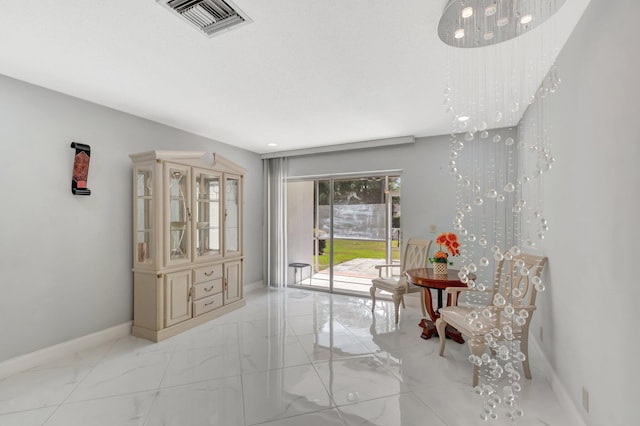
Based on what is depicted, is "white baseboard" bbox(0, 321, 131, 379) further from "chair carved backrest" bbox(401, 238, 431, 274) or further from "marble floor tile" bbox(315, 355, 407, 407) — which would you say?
"chair carved backrest" bbox(401, 238, 431, 274)

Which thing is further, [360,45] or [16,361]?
[16,361]

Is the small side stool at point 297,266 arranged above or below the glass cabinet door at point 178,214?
below

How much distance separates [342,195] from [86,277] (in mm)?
3663

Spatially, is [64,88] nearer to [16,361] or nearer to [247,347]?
[16,361]

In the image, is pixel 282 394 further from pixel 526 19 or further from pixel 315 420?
pixel 526 19

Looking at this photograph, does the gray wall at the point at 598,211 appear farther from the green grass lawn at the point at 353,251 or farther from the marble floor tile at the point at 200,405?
the green grass lawn at the point at 353,251

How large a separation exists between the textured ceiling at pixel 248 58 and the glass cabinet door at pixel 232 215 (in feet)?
3.52

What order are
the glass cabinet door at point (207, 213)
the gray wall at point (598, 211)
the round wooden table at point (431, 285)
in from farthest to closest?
the glass cabinet door at point (207, 213)
the round wooden table at point (431, 285)
the gray wall at point (598, 211)

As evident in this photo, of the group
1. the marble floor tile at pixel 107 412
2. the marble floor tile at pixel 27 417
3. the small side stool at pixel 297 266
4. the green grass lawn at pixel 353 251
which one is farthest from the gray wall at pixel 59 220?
the green grass lawn at pixel 353 251

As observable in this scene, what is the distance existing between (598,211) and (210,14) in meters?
2.48

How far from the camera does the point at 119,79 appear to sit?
251cm

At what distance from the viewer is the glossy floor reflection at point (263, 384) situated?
1.93 metres

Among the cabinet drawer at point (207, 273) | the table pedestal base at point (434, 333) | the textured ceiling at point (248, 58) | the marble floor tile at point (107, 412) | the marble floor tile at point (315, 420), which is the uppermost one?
the textured ceiling at point (248, 58)

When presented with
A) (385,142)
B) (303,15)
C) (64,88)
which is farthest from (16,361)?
(385,142)
